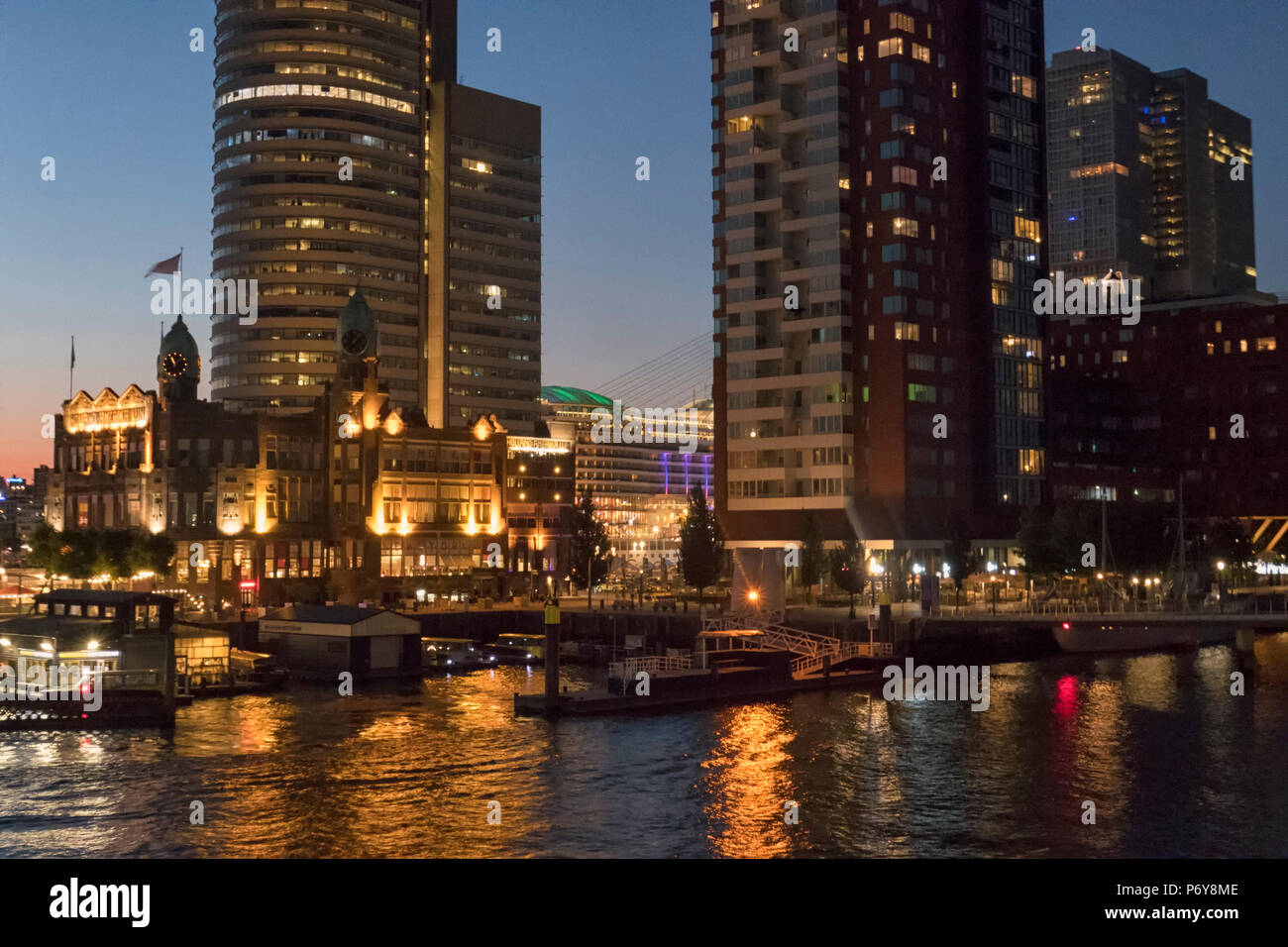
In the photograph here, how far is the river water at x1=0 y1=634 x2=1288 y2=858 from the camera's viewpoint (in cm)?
4997

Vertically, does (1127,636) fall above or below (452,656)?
above

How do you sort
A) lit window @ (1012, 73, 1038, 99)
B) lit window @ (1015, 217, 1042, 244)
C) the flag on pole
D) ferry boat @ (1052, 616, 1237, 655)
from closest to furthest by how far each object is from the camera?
ferry boat @ (1052, 616, 1237, 655) < the flag on pole < lit window @ (1012, 73, 1038, 99) < lit window @ (1015, 217, 1042, 244)

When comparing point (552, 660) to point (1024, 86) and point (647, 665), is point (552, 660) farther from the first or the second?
point (1024, 86)

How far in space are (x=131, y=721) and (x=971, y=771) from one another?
4750 cm

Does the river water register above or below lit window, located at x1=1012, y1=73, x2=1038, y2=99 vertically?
below

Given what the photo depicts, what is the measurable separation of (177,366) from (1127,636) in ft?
359

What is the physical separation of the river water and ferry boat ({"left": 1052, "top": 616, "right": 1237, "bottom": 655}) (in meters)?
23.0

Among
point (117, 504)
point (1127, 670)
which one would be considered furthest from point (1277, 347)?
point (117, 504)

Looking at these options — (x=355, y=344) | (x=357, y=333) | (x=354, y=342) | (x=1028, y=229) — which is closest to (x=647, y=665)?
(x=355, y=344)

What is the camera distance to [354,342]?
540 ft

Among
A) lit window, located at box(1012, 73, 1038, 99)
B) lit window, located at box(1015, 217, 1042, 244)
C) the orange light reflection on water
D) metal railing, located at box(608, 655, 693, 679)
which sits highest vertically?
lit window, located at box(1012, 73, 1038, 99)

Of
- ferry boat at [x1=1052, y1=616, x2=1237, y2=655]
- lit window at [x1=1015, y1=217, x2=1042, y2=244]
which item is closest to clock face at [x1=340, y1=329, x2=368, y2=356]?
lit window at [x1=1015, y1=217, x2=1042, y2=244]

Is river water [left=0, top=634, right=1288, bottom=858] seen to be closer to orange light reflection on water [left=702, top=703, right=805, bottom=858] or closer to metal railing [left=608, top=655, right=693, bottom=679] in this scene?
orange light reflection on water [left=702, top=703, right=805, bottom=858]

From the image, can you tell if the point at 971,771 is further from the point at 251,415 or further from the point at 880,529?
the point at 251,415
